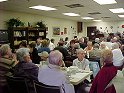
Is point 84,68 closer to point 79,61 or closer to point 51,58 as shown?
point 79,61

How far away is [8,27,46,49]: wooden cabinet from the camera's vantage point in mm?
8211

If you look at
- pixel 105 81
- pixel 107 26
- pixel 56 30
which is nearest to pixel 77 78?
pixel 105 81

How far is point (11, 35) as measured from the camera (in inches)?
323

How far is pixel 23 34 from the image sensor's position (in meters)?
8.85

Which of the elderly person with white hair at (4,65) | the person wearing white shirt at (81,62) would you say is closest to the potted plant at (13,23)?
the elderly person with white hair at (4,65)

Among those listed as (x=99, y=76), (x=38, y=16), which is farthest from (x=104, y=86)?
(x=38, y=16)

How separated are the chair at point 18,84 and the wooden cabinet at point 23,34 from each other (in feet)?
16.9

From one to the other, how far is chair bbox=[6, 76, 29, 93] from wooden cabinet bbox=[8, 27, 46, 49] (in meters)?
5.14

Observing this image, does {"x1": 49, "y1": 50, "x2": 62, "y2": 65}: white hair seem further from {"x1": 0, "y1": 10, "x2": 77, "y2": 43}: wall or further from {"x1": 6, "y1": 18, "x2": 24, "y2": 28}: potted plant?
{"x1": 0, "y1": 10, "x2": 77, "y2": 43}: wall

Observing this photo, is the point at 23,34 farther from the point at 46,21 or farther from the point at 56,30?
the point at 56,30

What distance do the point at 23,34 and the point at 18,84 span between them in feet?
19.4

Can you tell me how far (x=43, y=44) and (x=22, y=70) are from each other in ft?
10.8

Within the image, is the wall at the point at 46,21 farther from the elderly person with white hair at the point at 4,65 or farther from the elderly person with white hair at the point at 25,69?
the elderly person with white hair at the point at 25,69

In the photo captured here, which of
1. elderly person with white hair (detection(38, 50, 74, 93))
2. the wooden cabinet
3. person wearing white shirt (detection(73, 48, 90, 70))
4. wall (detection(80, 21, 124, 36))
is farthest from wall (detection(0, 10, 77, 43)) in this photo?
elderly person with white hair (detection(38, 50, 74, 93))
